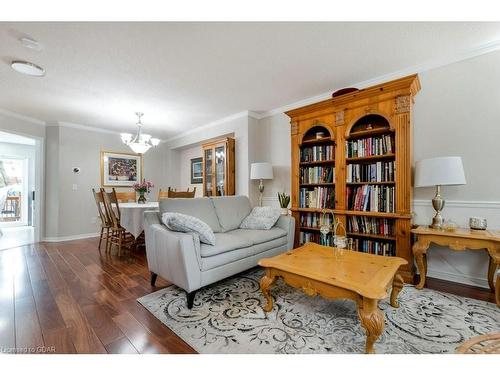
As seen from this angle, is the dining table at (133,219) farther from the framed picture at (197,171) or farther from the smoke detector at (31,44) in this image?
the framed picture at (197,171)

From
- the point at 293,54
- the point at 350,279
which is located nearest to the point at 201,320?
the point at 350,279

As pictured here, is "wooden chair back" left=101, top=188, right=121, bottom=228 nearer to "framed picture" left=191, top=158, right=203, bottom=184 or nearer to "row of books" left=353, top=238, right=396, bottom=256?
"framed picture" left=191, top=158, right=203, bottom=184

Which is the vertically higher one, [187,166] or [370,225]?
[187,166]

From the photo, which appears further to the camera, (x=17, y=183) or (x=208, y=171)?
(x=17, y=183)

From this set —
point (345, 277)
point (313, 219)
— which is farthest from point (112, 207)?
Answer: point (345, 277)

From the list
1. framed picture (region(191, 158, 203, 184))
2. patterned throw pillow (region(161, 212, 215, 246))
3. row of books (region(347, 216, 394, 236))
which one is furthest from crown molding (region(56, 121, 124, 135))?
row of books (region(347, 216, 394, 236))

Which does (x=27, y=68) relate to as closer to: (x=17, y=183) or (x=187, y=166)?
(x=187, y=166)

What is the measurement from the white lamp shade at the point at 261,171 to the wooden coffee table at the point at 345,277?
169 centimetres

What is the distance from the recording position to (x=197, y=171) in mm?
5402

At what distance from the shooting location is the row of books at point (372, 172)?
2469 millimetres

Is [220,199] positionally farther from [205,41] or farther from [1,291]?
[1,291]

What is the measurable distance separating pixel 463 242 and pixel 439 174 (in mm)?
627

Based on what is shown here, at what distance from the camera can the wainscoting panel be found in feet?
7.04
